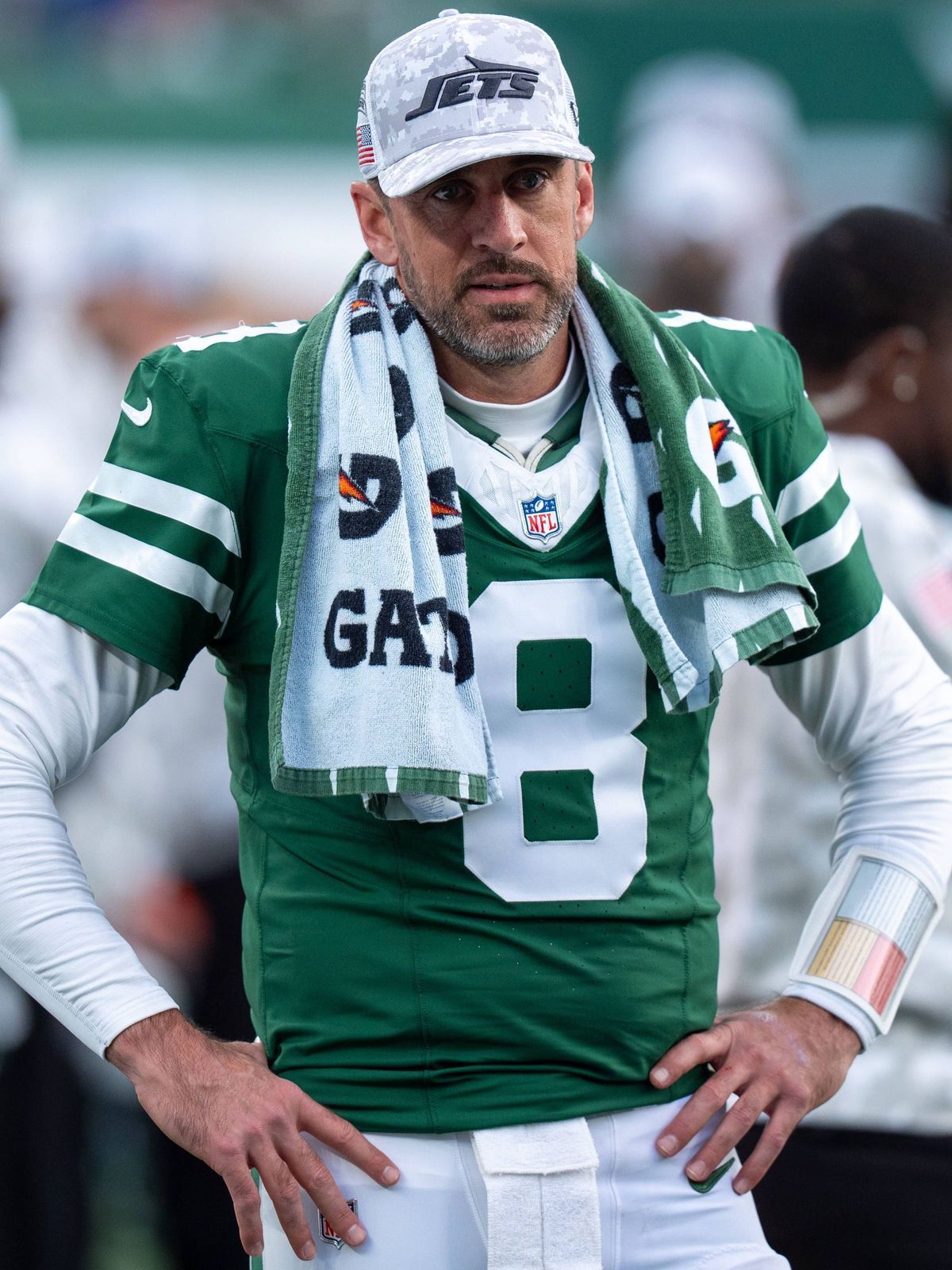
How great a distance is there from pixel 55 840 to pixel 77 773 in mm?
151

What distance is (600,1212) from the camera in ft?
5.86

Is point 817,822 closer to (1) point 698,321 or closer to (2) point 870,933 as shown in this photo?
(2) point 870,933

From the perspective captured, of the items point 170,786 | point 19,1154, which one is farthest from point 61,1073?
point 170,786

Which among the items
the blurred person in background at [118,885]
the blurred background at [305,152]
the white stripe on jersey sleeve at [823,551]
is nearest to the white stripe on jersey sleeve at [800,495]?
the white stripe on jersey sleeve at [823,551]

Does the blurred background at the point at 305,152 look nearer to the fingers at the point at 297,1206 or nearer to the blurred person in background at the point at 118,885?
the blurred person in background at the point at 118,885

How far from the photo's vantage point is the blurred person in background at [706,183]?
5109mm

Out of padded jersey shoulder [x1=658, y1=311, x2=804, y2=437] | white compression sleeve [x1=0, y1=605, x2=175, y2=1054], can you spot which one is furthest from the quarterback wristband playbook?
white compression sleeve [x1=0, y1=605, x2=175, y2=1054]

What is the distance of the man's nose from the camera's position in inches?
72.8

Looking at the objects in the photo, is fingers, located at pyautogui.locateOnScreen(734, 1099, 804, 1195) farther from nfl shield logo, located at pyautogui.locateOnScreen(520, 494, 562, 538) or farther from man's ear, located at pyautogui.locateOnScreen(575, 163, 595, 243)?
man's ear, located at pyautogui.locateOnScreen(575, 163, 595, 243)

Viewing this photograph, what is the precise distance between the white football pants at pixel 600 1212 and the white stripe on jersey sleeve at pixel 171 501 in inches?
25.8

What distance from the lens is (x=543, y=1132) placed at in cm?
177

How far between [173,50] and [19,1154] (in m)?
3.70

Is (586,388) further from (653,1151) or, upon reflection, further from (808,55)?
(808,55)

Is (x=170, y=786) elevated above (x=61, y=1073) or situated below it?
above
